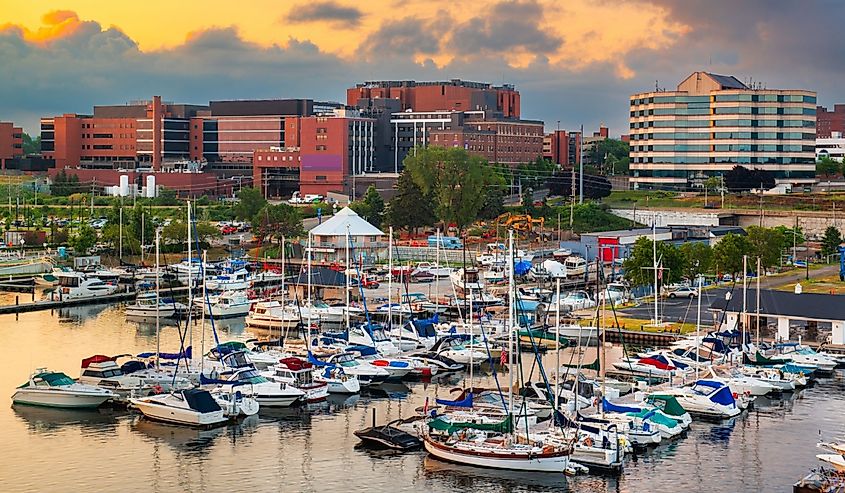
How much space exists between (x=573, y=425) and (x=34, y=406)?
15357 millimetres

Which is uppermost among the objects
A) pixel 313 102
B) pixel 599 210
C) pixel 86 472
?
pixel 313 102

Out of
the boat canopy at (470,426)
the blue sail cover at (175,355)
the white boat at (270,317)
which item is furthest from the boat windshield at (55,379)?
the white boat at (270,317)

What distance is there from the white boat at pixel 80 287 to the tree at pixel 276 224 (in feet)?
59.8

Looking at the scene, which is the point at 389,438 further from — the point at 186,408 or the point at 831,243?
the point at 831,243

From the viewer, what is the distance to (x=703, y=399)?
34.6m

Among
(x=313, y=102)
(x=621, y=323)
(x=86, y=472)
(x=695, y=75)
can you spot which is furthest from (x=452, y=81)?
(x=86, y=472)

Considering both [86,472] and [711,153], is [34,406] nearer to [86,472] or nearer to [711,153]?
[86,472]

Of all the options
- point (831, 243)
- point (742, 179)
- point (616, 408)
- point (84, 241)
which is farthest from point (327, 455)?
point (742, 179)

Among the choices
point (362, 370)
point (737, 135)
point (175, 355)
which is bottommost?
point (362, 370)

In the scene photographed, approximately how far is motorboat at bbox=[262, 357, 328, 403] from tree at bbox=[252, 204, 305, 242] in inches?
1646

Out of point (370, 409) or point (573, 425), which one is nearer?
point (573, 425)

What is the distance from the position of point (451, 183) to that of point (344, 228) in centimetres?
1271

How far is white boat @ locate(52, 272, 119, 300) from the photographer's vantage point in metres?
58.2

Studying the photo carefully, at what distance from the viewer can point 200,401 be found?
32.7 metres
